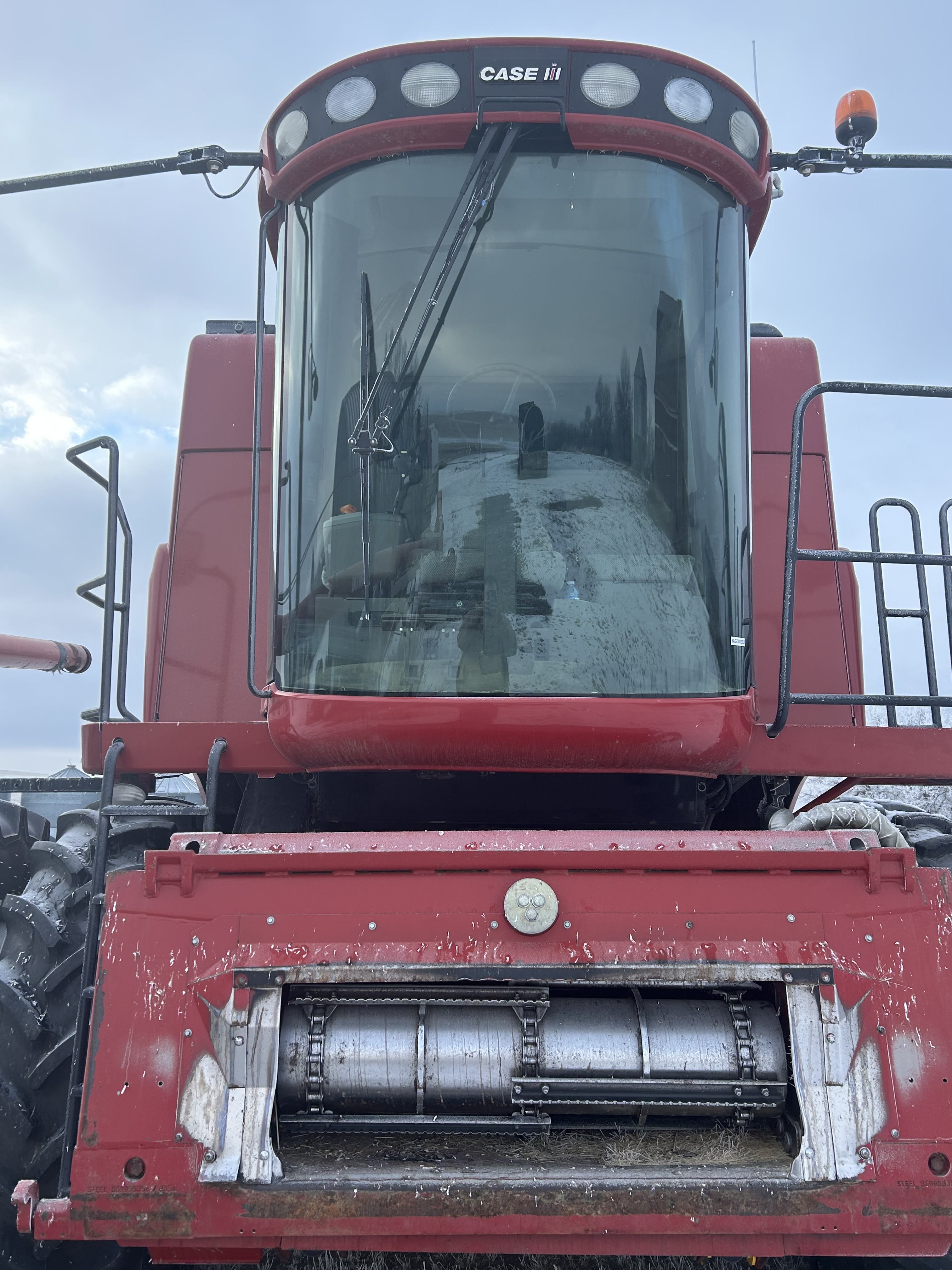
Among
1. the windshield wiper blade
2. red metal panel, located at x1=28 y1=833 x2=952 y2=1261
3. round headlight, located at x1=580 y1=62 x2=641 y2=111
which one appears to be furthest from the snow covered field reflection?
round headlight, located at x1=580 y1=62 x2=641 y2=111

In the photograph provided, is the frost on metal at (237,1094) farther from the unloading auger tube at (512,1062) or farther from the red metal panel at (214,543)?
the red metal panel at (214,543)

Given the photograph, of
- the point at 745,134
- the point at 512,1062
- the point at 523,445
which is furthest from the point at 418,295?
the point at 512,1062

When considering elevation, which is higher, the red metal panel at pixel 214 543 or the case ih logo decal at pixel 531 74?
the case ih logo decal at pixel 531 74

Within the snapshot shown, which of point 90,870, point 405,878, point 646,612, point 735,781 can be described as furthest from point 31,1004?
point 735,781

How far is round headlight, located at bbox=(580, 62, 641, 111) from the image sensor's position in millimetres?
3119

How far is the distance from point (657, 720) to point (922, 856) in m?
1.63

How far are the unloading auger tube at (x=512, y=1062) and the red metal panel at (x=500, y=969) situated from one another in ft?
0.58

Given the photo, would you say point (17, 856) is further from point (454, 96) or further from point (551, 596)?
point (454, 96)

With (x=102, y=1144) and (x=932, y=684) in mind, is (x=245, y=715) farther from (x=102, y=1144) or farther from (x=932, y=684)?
(x=932, y=684)

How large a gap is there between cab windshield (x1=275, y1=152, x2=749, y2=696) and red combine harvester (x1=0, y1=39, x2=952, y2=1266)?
0.01 m

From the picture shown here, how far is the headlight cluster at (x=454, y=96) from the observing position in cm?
312

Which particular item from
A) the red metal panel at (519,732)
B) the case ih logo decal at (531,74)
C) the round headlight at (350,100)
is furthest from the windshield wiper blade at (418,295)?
the red metal panel at (519,732)

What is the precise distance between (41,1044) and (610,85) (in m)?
3.24

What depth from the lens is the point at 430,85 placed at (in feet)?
10.3
